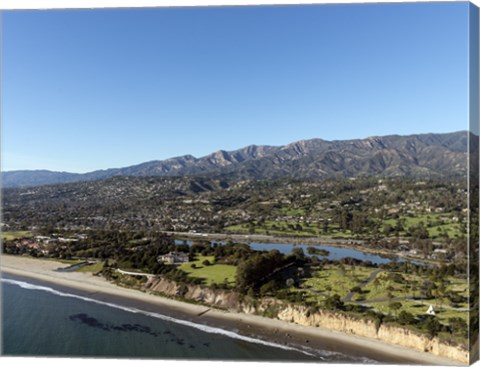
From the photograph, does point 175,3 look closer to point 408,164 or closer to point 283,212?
point 283,212

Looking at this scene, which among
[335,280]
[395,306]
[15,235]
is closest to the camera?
[395,306]

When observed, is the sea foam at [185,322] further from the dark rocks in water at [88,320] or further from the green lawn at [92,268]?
the green lawn at [92,268]

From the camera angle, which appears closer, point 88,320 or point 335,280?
point 88,320

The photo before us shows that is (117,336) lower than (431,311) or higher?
lower

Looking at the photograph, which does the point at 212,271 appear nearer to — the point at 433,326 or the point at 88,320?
the point at 88,320

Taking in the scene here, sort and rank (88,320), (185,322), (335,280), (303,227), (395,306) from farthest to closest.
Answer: (303,227) < (335,280) < (88,320) < (185,322) < (395,306)

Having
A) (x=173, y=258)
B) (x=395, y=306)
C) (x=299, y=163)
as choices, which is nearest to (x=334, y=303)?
(x=395, y=306)
